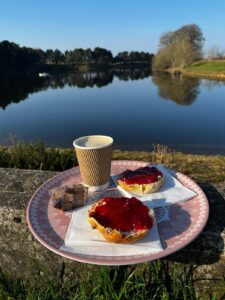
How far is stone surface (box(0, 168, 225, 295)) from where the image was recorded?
1756mm

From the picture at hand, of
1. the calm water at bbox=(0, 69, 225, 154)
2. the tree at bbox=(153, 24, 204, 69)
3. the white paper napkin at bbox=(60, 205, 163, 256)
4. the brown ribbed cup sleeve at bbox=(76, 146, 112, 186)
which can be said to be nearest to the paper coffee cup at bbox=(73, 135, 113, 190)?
the brown ribbed cup sleeve at bbox=(76, 146, 112, 186)

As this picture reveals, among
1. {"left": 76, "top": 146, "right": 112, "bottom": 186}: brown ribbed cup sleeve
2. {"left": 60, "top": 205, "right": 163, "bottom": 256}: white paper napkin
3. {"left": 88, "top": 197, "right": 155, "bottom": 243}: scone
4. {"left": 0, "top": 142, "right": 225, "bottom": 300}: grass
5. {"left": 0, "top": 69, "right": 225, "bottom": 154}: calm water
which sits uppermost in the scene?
{"left": 76, "top": 146, "right": 112, "bottom": 186}: brown ribbed cup sleeve

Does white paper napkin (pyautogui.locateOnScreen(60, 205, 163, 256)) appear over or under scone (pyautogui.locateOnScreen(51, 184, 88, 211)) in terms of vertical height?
under

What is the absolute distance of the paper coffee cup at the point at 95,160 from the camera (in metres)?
1.82

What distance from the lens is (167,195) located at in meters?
1.79

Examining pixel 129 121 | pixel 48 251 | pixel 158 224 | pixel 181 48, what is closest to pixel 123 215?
pixel 158 224

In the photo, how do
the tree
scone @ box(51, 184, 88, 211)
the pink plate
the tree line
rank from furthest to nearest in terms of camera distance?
the tree line → the tree → scone @ box(51, 184, 88, 211) → the pink plate

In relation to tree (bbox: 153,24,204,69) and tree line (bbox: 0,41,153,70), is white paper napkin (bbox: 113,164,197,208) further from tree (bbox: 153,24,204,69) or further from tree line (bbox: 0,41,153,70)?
tree line (bbox: 0,41,153,70)

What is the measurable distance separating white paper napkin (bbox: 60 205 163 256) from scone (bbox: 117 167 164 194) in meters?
0.35

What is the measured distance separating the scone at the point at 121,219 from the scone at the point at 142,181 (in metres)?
0.24

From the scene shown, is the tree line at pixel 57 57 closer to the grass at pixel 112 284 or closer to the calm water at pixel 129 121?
the calm water at pixel 129 121

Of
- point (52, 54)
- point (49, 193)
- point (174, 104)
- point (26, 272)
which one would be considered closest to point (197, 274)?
point (49, 193)

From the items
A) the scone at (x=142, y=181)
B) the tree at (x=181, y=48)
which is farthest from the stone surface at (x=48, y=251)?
the tree at (x=181, y=48)

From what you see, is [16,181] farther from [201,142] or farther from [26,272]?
[201,142]
